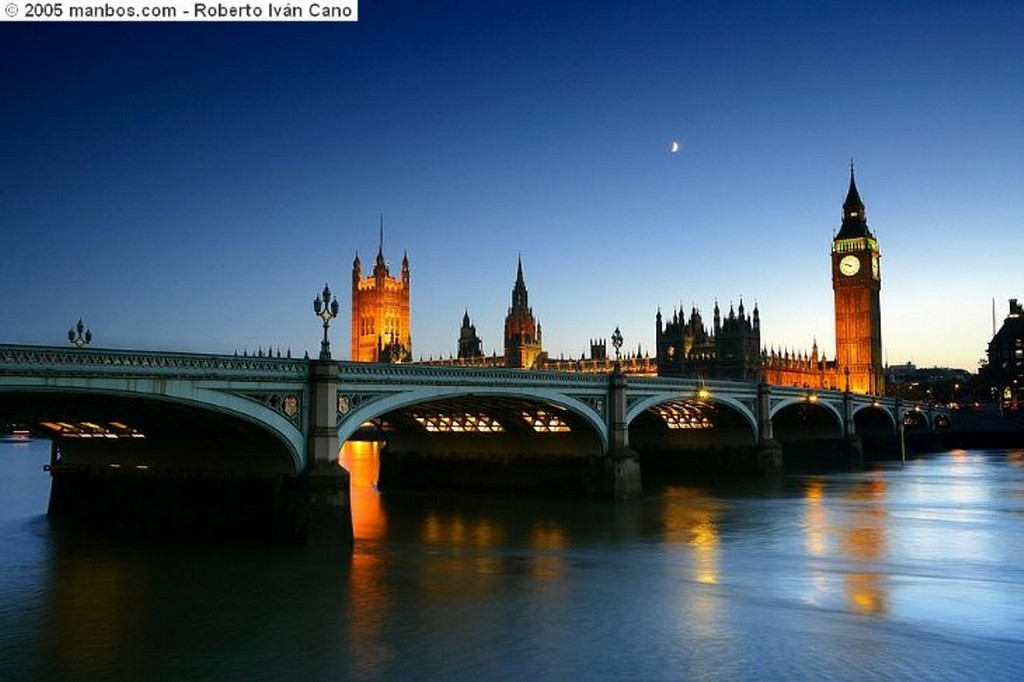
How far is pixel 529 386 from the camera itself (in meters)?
47.1

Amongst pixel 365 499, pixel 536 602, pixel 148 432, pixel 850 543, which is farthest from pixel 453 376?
pixel 850 543

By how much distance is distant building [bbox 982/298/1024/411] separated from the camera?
575ft

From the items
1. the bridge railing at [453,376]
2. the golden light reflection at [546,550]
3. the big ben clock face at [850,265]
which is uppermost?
the big ben clock face at [850,265]

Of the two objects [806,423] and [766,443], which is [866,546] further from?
[806,423]

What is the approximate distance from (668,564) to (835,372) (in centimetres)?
14386

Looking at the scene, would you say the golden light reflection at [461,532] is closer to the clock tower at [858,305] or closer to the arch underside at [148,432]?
the arch underside at [148,432]

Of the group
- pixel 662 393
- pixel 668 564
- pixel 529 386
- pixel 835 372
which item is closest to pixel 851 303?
pixel 835 372

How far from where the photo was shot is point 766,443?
74.2 m

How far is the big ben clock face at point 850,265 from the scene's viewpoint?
175m

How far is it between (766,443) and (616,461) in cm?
2540

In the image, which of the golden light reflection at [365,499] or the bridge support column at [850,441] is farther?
the bridge support column at [850,441]

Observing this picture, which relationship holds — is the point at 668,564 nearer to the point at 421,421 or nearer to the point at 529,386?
the point at 529,386

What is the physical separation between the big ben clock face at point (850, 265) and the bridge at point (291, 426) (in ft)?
378

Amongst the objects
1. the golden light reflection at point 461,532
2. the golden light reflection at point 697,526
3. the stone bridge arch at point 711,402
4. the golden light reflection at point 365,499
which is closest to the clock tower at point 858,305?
the golden light reflection at point 365,499
